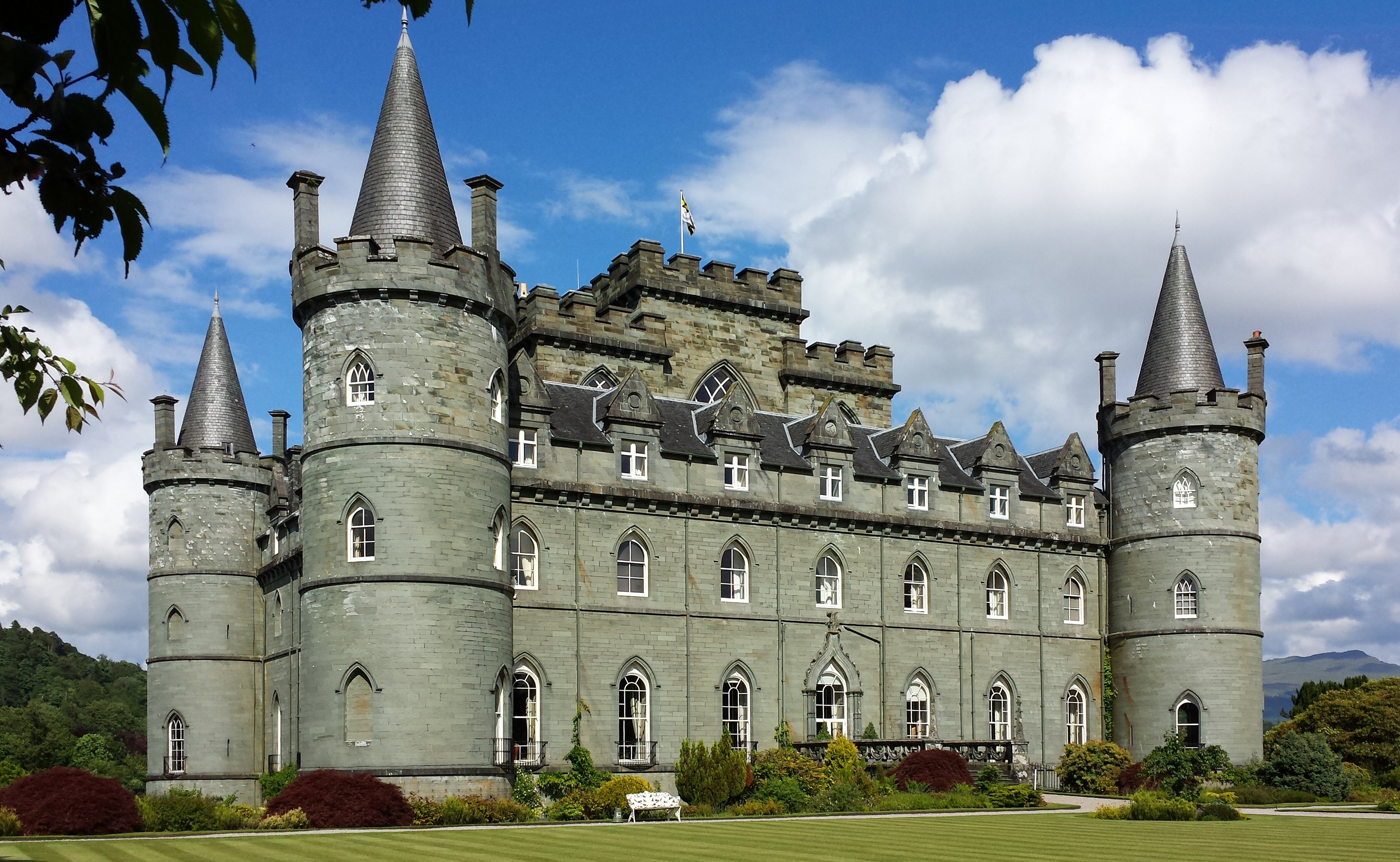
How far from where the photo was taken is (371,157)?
33688 mm

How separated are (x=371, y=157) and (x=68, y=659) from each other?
114961mm

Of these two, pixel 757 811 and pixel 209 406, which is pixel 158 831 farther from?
pixel 209 406

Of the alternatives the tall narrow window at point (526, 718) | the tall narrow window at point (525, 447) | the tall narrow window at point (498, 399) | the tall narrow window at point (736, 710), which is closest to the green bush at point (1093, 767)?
the tall narrow window at point (736, 710)

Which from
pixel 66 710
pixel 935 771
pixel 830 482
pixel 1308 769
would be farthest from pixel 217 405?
pixel 66 710

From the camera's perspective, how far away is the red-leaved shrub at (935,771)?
3450 centimetres

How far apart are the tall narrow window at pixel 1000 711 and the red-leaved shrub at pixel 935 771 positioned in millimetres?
6415

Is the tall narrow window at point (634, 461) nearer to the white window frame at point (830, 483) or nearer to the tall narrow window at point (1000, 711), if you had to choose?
the white window frame at point (830, 483)

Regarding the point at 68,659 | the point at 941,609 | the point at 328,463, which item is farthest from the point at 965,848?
the point at 68,659

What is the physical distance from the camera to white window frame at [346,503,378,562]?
31.6 meters

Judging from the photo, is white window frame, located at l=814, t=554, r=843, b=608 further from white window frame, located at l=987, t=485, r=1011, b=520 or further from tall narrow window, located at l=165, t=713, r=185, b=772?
tall narrow window, located at l=165, t=713, r=185, b=772

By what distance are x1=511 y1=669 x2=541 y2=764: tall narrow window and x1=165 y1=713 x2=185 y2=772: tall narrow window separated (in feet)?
41.5

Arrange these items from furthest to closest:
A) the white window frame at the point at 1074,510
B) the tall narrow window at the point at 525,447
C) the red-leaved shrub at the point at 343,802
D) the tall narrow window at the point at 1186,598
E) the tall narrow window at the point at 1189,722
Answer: the white window frame at the point at 1074,510 < the tall narrow window at the point at 1186,598 < the tall narrow window at the point at 1189,722 < the tall narrow window at the point at 525,447 < the red-leaved shrub at the point at 343,802

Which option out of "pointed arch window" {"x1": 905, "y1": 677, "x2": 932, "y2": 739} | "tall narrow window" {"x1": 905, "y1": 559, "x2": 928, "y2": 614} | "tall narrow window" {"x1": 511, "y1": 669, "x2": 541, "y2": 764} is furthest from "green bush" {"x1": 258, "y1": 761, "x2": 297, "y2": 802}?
"tall narrow window" {"x1": 905, "y1": 559, "x2": 928, "y2": 614}

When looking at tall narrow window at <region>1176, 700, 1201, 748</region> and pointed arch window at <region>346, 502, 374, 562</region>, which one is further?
tall narrow window at <region>1176, 700, 1201, 748</region>
